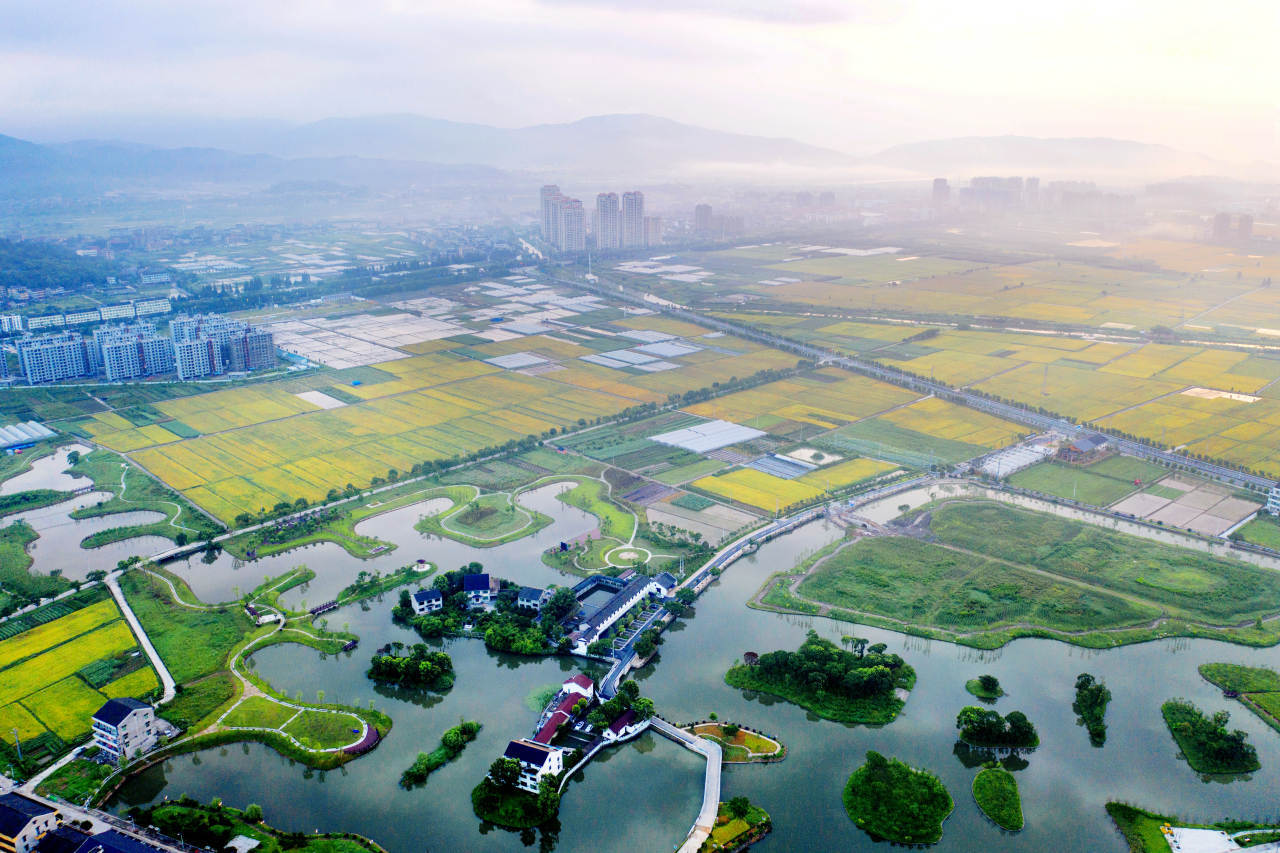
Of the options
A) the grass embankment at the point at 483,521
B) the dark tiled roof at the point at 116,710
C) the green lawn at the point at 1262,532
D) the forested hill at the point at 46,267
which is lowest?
the green lawn at the point at 1262,532

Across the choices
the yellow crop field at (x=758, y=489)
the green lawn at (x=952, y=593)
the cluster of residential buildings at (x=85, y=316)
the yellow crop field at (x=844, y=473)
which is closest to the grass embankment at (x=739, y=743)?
the green lawn at (x=952, y=593)

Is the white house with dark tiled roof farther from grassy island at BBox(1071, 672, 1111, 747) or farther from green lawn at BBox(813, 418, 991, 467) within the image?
green lawn at BBox(813, 418, 991, 467)

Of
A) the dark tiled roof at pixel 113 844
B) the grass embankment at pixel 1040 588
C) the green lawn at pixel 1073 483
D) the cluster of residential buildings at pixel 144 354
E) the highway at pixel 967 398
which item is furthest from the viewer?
the cluster of residential buildings at pixel 144 354

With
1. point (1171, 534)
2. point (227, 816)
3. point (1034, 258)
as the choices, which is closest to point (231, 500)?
point (227, 816)

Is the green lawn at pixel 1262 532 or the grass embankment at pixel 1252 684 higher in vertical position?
the green lawn at pixel 1262 532

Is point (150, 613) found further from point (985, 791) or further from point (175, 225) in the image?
point (175, 225)

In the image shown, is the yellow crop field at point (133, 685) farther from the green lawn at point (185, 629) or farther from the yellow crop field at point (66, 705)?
the green lawn at point (185, 629)

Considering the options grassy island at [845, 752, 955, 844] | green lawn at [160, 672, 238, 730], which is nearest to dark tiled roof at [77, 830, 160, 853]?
green lawn at [160, 672, 238, 730]

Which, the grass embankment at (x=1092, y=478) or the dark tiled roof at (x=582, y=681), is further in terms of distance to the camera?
the grass embankment at (x=1092, y=478)
